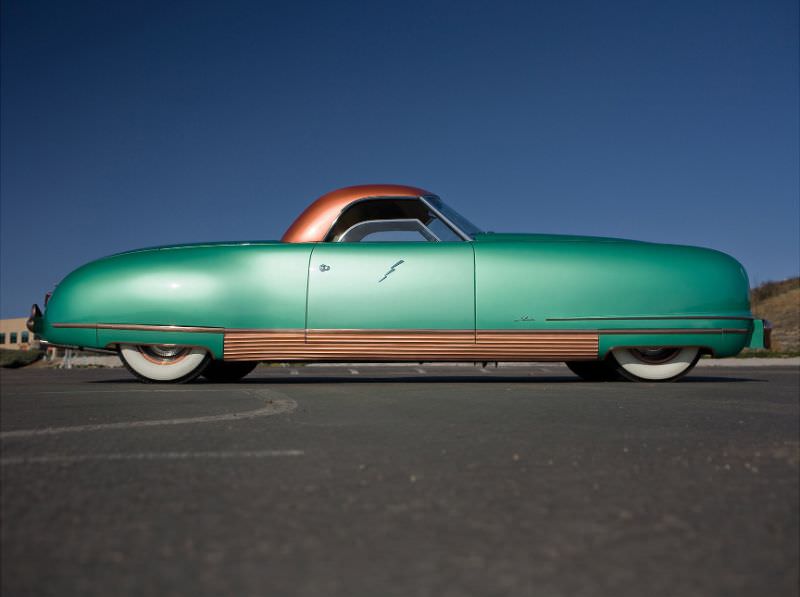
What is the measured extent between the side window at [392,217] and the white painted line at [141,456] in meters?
3.71

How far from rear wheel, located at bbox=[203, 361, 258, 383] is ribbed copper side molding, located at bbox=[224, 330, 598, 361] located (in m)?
1.03

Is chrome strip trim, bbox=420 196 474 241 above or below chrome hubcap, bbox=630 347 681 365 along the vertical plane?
above

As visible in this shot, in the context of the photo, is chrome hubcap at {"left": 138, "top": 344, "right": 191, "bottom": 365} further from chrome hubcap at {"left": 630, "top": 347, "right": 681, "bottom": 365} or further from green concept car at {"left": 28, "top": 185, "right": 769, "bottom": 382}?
chrome hubcap at {"left": 630, "top": 347, "right": 681, "bottom": 365}

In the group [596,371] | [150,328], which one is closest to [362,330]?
[150,328]

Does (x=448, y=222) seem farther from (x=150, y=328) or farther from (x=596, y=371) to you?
(x=150, y=328)

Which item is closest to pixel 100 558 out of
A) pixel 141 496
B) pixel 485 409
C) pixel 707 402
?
pixel 141 496

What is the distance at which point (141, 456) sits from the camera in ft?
7.06

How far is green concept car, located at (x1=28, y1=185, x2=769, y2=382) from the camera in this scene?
5504 mm

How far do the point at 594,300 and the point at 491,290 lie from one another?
0.78 m

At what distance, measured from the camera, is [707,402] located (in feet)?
13.2

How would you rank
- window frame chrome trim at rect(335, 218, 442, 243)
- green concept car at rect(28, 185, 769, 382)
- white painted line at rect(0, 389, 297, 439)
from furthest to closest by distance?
window frame chrome trim at rect(335, 218, 442, 243)
green concept car at rect(28, 185, 769, 382)
white painted line at rect(0, 389, 297, 439)

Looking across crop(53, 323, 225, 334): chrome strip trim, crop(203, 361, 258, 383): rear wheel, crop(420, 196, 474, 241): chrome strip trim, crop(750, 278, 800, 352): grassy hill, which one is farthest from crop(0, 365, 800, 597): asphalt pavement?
crop(750, 278, 800, 352): grassy hill

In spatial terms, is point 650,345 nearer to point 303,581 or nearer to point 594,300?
point 594,300

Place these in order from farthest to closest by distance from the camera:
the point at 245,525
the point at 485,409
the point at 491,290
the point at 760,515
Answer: the point at 491,290, the point at 485,409, the point at 760,515, the point at 245,525
